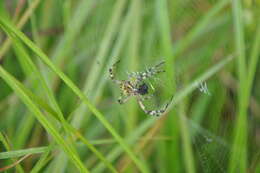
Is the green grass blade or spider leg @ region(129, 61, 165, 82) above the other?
spider leg @ region(129, 61, 165, 82)

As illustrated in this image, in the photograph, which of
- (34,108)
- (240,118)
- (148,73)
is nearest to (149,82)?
(148,73)

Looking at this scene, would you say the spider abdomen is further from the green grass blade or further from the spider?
the green grass blade

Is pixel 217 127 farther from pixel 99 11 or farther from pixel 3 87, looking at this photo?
pixel 3 87

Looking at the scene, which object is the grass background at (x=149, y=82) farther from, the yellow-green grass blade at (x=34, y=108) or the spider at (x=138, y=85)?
the yellow-green grass blade at (x=34, y=108)

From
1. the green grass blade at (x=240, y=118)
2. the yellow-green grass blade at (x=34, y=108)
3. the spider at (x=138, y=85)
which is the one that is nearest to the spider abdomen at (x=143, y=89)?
the spider at (x=138, y=85)

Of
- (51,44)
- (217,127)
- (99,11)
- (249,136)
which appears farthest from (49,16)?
(249,136)

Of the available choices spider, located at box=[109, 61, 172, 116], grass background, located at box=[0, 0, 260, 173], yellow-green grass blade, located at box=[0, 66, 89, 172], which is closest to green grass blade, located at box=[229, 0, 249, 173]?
grass background, located at box=[0, 0, 260, 173]

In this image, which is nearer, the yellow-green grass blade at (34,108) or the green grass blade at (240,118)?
the yellow-green grass blade at (34,108)

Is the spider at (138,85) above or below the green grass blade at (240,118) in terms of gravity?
above

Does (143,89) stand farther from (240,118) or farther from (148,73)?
(240,118)

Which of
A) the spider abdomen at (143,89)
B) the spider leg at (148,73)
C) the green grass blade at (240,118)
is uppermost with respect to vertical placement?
the spider leg at (148,73)
